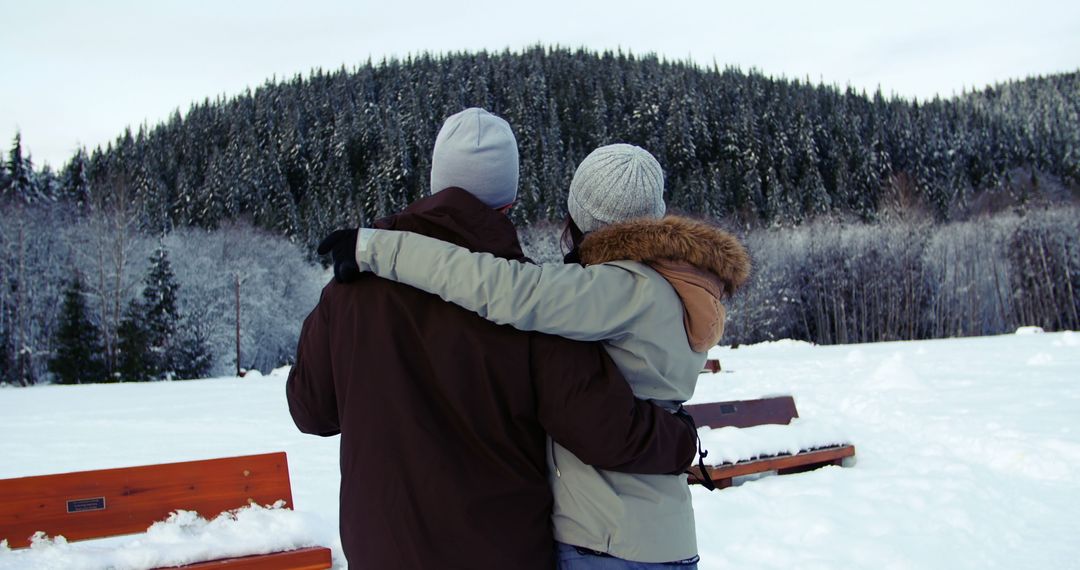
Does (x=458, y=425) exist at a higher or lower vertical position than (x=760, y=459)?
higher

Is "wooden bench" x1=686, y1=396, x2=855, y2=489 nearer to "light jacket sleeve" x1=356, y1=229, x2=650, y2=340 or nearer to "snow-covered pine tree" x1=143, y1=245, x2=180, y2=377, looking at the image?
"light jacket sleeve" x1=356, y1=229, x2=650, y2=340

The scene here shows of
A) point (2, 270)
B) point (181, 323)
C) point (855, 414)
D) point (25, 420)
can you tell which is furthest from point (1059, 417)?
point (2, 270)

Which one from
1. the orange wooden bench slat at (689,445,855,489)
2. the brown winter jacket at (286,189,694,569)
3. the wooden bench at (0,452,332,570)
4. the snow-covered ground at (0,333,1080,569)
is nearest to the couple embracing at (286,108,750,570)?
the brown winter jacket at (286,189,694,569)

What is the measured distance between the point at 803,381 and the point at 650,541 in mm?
12535

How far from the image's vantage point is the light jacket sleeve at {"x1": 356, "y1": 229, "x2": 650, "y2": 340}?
1.64 m

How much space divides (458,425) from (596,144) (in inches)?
3053

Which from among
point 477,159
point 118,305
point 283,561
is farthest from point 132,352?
point 477,159

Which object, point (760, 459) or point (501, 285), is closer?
point (501, 285)

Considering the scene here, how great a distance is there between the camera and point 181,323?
39562 millimetres

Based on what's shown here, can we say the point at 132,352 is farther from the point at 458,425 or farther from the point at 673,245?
the point at 673,245

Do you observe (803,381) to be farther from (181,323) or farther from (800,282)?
(800,282)

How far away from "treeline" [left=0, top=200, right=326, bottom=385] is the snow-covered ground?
838 inches

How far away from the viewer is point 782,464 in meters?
6.22

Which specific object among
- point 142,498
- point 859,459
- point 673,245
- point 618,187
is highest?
point 618,187
